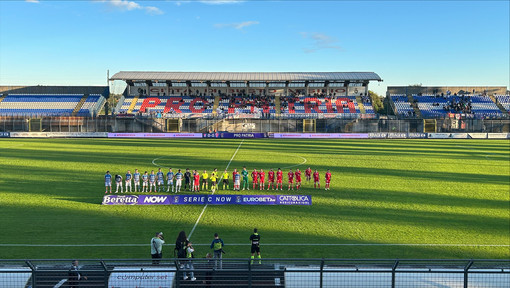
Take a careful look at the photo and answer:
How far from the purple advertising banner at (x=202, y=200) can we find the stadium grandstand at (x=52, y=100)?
54.4 meters

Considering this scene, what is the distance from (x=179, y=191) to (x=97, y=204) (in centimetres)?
472

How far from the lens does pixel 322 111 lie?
230ft

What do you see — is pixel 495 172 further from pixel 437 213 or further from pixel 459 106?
pixel 459 106

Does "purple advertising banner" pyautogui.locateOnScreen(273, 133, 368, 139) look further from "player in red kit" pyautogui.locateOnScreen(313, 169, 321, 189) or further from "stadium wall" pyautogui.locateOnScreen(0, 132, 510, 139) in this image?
"player in red kit" pyautogui.locateOnScreen(313, 169, 321, 189)

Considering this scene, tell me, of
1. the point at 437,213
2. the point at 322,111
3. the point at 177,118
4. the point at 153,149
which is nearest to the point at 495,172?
the point at 437,213

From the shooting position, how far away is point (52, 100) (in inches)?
2891

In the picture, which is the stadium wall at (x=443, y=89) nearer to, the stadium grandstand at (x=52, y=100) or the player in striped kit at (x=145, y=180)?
the stadium grandstand at (x=52, y=100)

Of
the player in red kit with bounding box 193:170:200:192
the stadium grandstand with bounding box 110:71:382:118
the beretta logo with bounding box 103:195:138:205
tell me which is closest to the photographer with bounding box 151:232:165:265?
the beretta logo with bounding box 103:195:138:205

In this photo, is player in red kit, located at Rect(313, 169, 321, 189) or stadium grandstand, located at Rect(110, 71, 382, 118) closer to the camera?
player in red kit, located at Rect(313, 169, 321, 189)

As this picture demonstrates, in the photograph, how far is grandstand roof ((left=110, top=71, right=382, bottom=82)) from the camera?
240 feet

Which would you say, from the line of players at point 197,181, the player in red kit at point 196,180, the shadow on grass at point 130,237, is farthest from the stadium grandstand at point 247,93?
the shadow on grass at point 130,237

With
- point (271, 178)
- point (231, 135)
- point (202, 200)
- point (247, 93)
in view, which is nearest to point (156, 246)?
point (202, 200)

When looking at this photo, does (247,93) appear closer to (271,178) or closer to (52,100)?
(52,100)

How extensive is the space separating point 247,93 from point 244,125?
16.7 m
